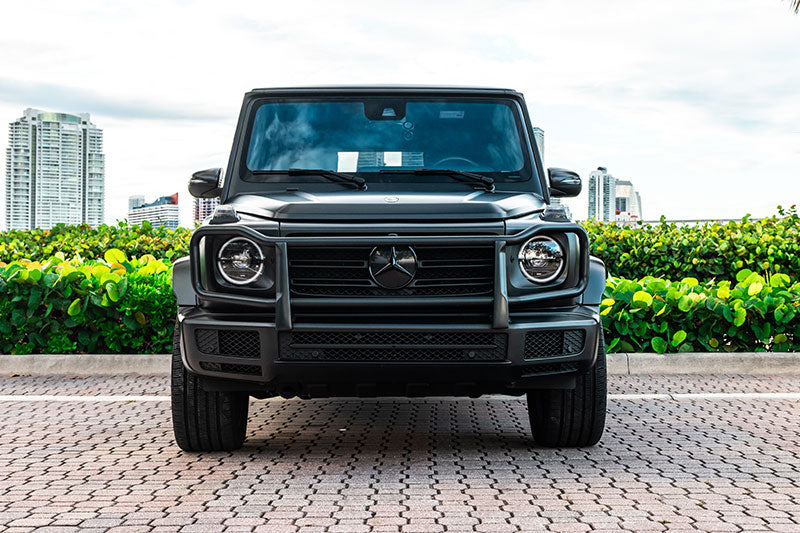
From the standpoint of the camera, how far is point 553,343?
4.66 metres

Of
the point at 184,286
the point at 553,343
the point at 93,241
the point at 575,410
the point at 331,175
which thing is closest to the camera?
the point at 553,343

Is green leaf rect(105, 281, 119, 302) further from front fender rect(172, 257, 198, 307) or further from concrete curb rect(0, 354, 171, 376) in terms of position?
front fender rect(172, 257, 198, 307)

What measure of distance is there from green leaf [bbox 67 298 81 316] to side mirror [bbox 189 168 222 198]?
12.0ft

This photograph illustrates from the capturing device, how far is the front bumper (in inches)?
180

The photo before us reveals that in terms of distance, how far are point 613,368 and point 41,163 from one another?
3937 cm

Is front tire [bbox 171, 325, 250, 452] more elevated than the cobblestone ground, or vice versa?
front tire [bbox 171, 325, 250, 452]

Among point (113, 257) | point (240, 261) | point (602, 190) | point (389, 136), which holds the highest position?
point (602, 190)

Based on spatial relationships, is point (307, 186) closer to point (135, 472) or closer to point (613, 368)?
point (135, 472)

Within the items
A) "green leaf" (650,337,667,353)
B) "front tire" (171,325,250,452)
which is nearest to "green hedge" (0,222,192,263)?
"green leaf" (650,337,667,353)

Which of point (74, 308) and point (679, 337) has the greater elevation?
point (74, 308)

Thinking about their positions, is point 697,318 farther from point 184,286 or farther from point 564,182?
point 184,286

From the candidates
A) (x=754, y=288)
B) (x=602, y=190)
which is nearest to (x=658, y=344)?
(x=754, y=288)

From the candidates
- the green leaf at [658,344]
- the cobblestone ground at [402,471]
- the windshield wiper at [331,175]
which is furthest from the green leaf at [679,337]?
the windshield wiper at [331,175]

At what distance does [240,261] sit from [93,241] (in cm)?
1087
